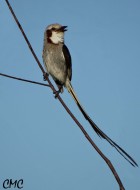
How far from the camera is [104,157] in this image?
2.72 feet

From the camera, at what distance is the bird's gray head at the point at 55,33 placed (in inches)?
145

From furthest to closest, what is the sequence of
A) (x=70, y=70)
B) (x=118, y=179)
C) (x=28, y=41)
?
(x=70, y=70) → (x=28, y=41) → (x=118, y=179)

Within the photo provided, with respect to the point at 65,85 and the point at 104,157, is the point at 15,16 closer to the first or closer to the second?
the point at 104,157

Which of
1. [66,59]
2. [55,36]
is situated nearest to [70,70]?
[66,59]

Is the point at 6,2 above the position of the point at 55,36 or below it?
below

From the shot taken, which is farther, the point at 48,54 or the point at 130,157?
the point at 48,54

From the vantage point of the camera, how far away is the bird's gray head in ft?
12.0

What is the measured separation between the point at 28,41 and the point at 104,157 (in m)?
Answer: 0.72

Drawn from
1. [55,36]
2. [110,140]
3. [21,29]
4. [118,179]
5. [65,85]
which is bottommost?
[118,179]

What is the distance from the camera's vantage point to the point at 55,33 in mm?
3729

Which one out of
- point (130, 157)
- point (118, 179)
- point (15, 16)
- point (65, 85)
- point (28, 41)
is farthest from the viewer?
point (65, 85)

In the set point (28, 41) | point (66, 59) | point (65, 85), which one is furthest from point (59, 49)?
point (28, 41)

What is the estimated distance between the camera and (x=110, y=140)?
1.09m

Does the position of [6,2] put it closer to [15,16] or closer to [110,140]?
[15,16]
